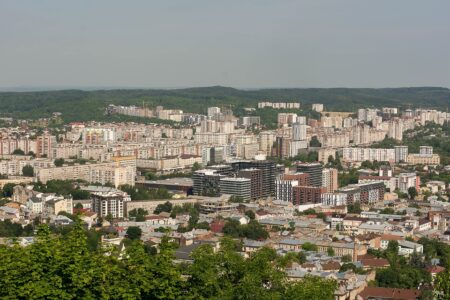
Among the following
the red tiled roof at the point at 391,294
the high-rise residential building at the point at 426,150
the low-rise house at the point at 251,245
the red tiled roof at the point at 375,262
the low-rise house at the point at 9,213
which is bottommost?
the low-rise house at the point at 9,213

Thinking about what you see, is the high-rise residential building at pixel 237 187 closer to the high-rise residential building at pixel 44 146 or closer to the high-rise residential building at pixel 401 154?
the high-rise residential building at pixel 44 146

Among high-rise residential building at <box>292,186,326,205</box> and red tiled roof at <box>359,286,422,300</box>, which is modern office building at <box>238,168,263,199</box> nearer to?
high-rise residential building at <box>292,186,326,205</box>

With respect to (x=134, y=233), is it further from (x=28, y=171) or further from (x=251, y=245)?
(x=28, y=171)

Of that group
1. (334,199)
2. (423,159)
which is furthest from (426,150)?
(334,199)

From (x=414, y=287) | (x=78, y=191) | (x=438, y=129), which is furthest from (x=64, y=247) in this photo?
(x=438, y=129)

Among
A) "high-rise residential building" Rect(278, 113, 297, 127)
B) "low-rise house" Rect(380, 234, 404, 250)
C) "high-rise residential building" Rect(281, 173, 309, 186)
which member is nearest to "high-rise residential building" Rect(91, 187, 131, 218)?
"high-rise residential building" Rect(281, 173, 309, 186)

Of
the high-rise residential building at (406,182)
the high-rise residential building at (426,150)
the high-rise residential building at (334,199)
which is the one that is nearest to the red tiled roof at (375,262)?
the high-rise residential building at (334,199)
